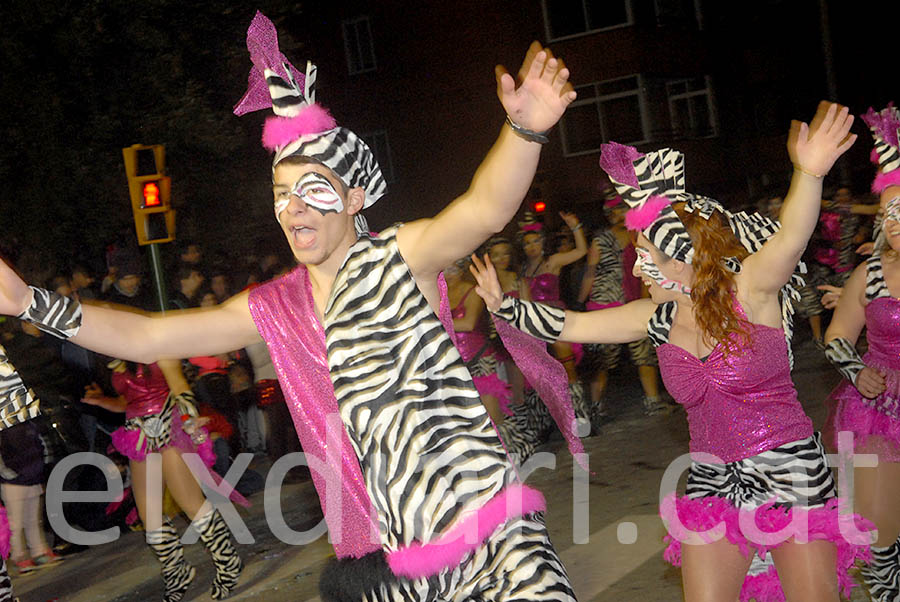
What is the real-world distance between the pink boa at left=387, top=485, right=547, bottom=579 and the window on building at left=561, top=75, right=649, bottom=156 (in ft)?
75.4

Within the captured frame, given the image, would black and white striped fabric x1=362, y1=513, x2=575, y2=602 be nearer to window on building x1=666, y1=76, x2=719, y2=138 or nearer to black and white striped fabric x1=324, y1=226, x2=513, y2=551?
black and white striped fabric x1=324, y1=226, x2=513, y2=551

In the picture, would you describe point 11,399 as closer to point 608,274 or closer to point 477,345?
point 477,345

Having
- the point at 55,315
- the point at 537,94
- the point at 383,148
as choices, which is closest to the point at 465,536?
the point at 537,94

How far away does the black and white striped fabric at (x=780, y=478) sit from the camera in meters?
3.73

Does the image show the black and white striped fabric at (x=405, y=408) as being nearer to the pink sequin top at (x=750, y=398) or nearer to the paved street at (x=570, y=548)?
the pink sequin top at (x=750, y=398)

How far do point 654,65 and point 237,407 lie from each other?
18515mm

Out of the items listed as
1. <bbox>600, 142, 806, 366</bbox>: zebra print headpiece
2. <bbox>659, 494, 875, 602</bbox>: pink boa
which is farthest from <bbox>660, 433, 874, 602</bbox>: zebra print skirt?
<bbox>600, 142, 806, 366</bbox>: zebra print headpiece

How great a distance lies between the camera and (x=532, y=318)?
13.7 ft

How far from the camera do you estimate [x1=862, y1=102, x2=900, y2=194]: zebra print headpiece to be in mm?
4824

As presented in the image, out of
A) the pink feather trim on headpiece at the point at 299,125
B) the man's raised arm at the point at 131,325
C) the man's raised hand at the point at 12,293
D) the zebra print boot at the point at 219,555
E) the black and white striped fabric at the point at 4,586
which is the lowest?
the zebra print boot at the point at 219,555

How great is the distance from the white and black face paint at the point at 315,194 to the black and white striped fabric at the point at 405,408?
0.74 feet

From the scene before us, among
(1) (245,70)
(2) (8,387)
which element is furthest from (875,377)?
(1) (245,70)

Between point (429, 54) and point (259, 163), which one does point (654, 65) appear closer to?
point (429, 54)

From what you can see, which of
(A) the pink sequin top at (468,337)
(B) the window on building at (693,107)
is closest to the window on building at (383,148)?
(B) the window on building at (693,107)
